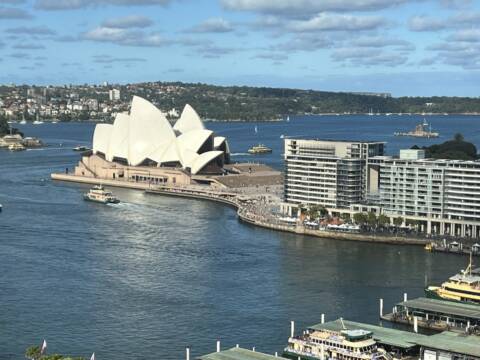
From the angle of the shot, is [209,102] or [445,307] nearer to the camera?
[445,307]

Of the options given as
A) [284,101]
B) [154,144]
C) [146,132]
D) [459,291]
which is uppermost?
[284,101]

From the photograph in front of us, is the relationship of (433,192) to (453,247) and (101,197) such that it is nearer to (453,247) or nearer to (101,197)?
(453,247)

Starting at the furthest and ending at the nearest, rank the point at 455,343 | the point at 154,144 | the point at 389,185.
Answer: the point at 154,144
the point at 389,185
the point at 455,343

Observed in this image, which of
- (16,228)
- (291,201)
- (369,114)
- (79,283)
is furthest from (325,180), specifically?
(369,114)

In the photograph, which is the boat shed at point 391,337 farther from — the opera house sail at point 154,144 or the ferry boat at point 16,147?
the ferry boat at point 16,147

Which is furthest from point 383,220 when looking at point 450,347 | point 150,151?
point 150,151

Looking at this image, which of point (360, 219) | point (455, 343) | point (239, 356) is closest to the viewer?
point (239, 356)

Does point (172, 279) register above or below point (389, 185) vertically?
below
